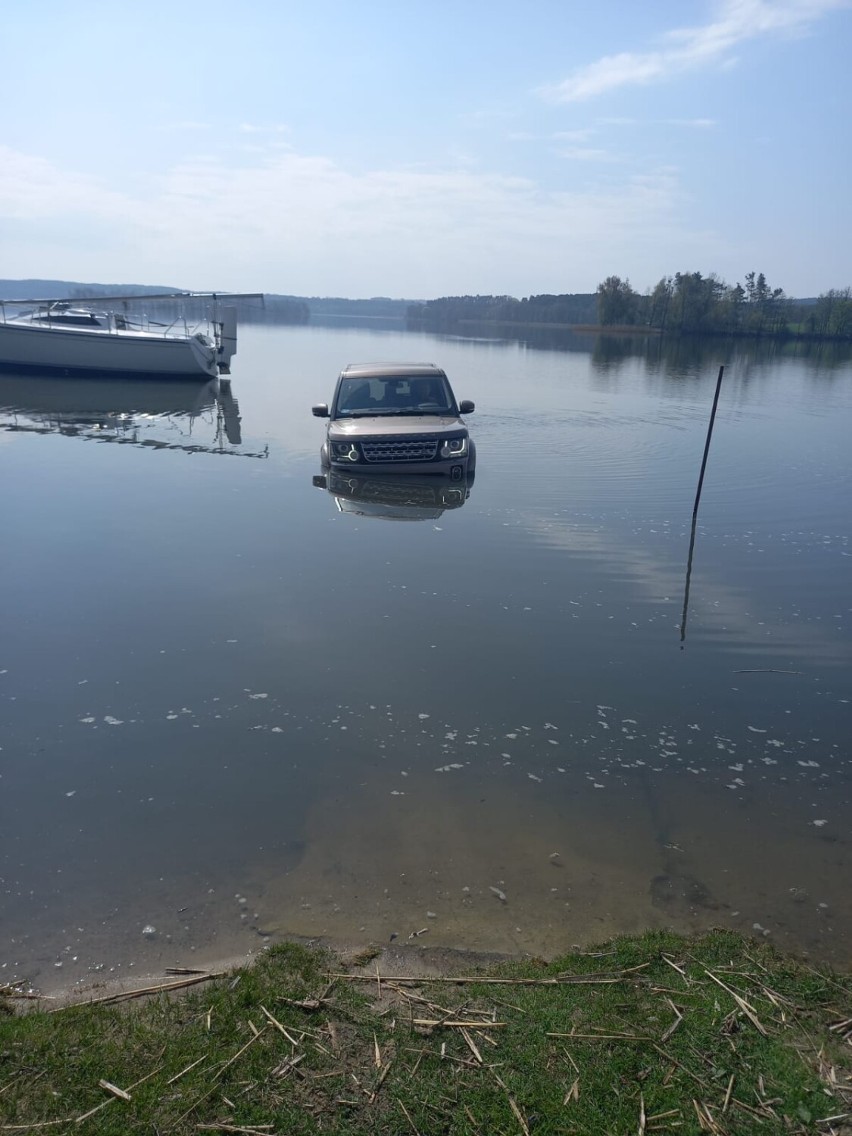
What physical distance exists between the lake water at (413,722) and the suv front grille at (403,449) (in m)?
0.66

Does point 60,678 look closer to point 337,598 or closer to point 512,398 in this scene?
point 337,598

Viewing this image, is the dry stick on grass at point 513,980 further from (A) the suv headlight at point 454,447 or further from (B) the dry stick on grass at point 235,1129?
(A) the suv headlight at point 454,447

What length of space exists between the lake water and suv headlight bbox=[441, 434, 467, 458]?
2.53 feet

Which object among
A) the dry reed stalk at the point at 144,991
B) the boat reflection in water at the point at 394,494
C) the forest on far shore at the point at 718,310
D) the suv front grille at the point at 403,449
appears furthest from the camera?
the forest on far shore at the point at 718,310

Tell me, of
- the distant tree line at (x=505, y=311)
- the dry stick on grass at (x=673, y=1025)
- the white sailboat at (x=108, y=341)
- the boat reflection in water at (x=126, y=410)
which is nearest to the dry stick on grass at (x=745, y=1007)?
the dry stick on grass at (x=673, y=1025)

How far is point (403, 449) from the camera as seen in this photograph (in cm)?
1339

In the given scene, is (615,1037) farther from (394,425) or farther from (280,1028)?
(394,425)

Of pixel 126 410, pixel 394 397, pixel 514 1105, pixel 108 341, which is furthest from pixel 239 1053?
pixel 108 341

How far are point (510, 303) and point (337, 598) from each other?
182435 mm

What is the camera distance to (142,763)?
539 centimetres

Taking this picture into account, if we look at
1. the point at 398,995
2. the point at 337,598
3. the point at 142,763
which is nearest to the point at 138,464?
the point at 337,598

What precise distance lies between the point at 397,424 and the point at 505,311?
16879cm

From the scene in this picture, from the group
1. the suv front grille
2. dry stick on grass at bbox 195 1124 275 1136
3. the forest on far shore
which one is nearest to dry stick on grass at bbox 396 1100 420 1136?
dry stick on grass at bbox 195 1124 275 1136

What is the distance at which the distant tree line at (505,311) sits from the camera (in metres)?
164
